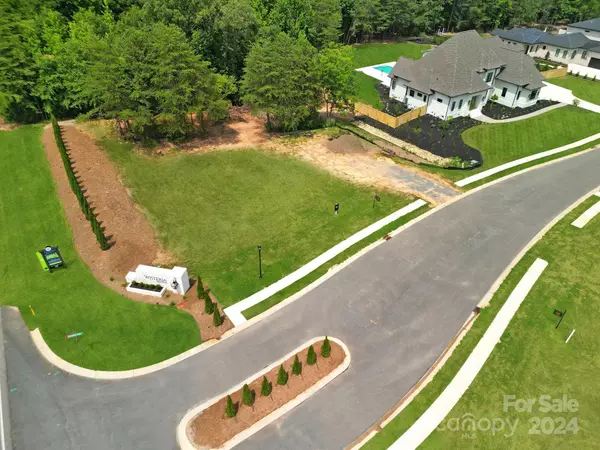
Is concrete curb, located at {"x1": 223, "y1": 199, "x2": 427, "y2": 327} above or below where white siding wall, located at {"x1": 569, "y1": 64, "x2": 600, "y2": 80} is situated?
below

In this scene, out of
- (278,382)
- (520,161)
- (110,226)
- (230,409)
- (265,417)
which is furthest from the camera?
(520,161)

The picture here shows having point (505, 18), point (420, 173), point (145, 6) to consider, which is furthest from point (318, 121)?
point (505, 18)

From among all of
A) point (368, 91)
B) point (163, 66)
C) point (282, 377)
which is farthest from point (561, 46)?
point (282, 377)

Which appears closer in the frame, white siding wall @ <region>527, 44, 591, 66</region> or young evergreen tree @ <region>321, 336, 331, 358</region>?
young evergreen tree @ <region>321, 336, 331, 358</region>

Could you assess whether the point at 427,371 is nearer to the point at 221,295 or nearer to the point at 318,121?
the point at 221,295

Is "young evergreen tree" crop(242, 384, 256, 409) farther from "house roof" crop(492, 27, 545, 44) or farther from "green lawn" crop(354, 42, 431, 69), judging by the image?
"house roof" crop(492, 27, 545, 44)

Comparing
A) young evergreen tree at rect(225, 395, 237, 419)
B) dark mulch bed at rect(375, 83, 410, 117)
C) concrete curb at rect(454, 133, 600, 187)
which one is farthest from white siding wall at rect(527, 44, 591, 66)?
young evergreen tree at rect(225, 395, 237, 419)

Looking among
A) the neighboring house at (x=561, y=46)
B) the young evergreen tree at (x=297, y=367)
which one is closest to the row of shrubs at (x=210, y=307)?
the young evergreen tree at (x=297, y=367)

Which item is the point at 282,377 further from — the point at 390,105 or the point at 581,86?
the point at 581,86
